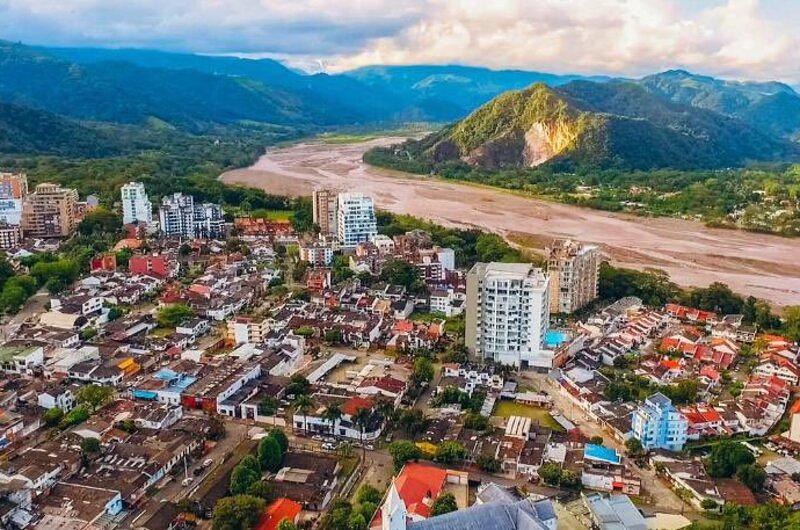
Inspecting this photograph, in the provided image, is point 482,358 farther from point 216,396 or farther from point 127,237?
point 127,237

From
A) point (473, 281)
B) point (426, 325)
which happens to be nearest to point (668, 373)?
point (473, 281)

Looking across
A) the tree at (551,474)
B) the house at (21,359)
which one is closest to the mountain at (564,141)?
the house at (21,359)

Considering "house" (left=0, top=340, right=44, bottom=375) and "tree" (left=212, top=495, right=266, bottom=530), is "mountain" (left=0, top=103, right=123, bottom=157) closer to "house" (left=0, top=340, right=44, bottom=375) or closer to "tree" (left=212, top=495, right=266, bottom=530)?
"house" (left=0, top=340, right=44, bottom=375)

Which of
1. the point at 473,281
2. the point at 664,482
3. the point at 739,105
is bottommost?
the point at 664,482

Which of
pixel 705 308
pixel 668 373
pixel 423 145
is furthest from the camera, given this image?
pixel 423 145

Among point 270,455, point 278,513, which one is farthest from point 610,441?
point 278,513

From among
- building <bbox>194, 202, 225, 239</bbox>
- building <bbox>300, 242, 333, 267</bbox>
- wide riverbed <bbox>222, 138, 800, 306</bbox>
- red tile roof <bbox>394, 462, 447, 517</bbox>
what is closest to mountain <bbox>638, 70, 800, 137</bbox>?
wide riverbed <bbox>222, 138, 800, 306</bbox>
